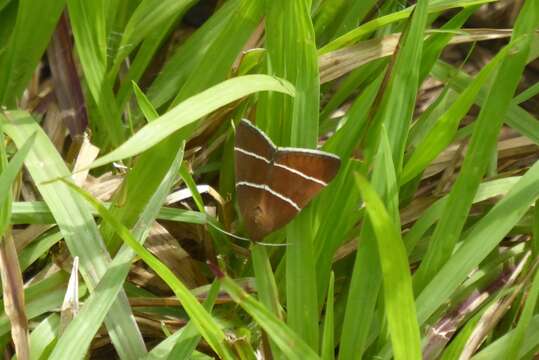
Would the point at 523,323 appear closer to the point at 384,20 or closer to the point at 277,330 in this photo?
the point at 277,330

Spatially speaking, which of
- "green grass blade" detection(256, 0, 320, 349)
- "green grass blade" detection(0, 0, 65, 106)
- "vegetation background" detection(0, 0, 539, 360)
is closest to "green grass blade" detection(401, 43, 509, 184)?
"vegetation background" detection(0, 0, 539, 360)

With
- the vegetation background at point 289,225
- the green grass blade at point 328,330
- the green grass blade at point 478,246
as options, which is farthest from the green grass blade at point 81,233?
the green grass blade at point 478,246

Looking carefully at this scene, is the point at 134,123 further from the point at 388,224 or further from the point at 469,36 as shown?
the point at 388,224

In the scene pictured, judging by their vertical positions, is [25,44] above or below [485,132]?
above

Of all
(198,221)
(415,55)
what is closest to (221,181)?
(198,221)

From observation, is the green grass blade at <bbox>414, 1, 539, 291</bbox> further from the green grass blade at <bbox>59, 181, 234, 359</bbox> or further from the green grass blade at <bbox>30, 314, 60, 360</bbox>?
the green grass blade at <bbox>30, 314, 60, 360</bbox>

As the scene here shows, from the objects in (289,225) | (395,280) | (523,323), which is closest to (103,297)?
(289,225)
